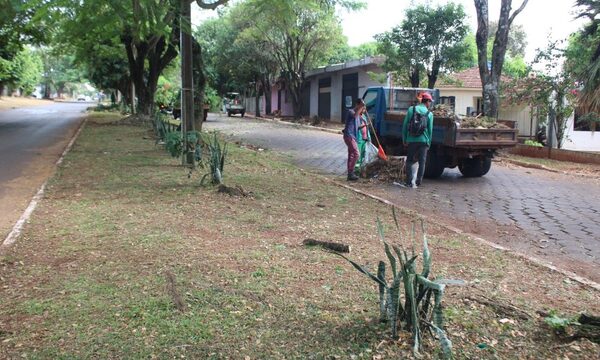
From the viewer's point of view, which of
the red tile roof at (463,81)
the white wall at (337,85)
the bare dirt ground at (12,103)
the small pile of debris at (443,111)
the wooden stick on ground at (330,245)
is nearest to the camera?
the wooden stick on ground at (330,245)

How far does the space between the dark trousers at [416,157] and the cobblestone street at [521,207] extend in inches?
12.7

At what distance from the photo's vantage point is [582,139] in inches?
783

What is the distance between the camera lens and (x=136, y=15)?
6.66 m

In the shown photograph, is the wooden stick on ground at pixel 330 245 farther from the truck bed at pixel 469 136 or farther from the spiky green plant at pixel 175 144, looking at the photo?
the spiky green plant at pixel 175 144

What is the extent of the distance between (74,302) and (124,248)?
127 cm

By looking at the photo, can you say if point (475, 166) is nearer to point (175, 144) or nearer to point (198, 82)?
point (175, 144)

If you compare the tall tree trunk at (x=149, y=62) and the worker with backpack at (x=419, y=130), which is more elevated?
the tall tree trunk at (x=149, y=62)

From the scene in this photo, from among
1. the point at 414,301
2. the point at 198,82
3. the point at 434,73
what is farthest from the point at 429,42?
the point at 414,301

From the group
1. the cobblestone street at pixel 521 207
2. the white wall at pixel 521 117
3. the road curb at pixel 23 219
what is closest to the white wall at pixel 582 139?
the white wall at pixel 521 117

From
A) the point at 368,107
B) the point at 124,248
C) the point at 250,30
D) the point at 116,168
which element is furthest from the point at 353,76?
the point at 124,248

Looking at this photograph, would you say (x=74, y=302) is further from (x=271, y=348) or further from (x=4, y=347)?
(x=271, y=348)

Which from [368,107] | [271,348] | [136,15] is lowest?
[271,348]

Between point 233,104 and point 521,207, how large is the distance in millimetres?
38677

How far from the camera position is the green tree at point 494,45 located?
14109 millimetres
